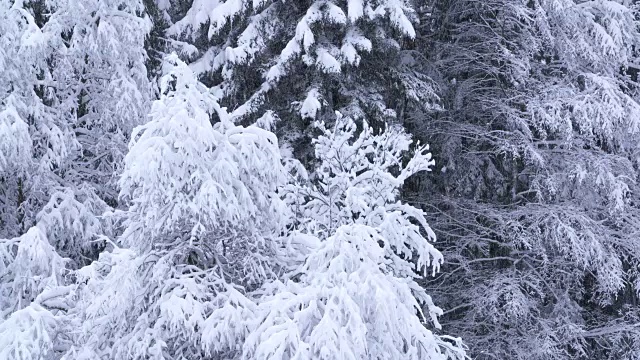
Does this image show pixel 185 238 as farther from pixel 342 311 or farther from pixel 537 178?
pixel 537 178

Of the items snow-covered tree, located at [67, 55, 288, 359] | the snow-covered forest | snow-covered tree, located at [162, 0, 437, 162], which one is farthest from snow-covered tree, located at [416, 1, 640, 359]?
snow-covered tree, located at [67, 55, 288, 359]

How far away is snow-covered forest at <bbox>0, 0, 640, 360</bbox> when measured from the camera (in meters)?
5.56

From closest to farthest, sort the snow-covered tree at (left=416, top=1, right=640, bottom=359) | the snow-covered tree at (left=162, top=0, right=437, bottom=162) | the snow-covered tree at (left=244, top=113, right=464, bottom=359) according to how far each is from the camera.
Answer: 1. the snow-covered tree at (left=244, top=113, right=464, bottom=359)
2. the snow-covered tree at (left=162, top=0, right=437, bottom=162)
3. the snow-covered tree at (left=416, top=1, right=640, bottom=359)

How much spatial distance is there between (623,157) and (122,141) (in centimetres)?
775

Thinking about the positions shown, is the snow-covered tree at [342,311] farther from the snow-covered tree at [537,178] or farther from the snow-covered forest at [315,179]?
the snow-covered tree at [537,178]

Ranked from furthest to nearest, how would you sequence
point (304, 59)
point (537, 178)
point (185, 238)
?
point (537, 178), point (304, 59), point (185, 238)

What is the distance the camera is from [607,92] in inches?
480

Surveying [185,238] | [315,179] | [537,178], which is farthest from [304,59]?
[185,238]

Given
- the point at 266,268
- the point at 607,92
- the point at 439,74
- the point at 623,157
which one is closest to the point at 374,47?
the point at 439,74

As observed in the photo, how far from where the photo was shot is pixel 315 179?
35.8ft

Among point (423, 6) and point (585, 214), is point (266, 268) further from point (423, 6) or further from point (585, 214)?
point (423, 6)

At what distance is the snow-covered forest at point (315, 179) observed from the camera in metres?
5.56

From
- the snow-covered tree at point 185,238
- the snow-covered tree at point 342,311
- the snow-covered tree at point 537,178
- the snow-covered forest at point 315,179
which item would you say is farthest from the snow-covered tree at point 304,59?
the snow-covered tree at point 342,311

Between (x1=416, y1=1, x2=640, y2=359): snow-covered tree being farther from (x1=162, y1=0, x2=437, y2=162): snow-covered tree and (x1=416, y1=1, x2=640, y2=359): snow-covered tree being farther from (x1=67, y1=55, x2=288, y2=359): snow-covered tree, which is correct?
(x1=67, y1=55, x2=288, y2=359): snow-covered tree
